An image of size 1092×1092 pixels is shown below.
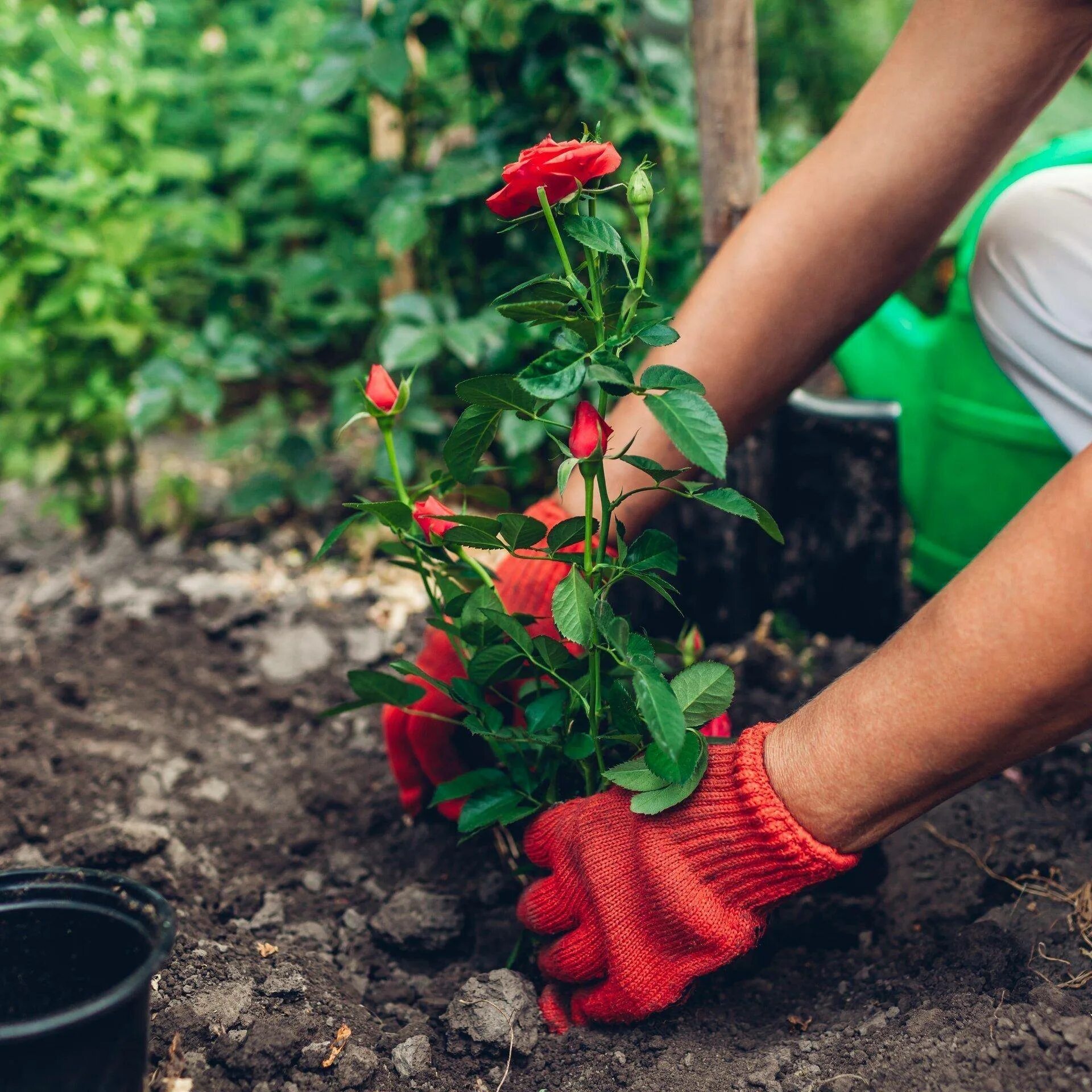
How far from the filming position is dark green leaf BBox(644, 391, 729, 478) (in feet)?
3.07

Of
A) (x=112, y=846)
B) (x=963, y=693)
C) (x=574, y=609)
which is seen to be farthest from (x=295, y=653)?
(x=963, y=693)

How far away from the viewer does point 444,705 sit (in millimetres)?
1412

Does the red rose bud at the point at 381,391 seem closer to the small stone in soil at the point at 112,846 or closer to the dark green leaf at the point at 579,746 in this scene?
the dark green leaf at the point at 579,746

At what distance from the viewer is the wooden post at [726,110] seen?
1849 mm

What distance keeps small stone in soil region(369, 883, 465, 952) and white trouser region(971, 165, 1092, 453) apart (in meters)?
1.14

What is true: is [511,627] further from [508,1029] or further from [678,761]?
[508,1029]

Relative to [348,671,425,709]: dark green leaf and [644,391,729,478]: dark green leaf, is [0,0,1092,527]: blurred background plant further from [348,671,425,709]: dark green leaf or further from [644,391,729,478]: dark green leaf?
[644,391,729,478]: dark green leaf

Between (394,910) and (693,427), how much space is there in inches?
32.2

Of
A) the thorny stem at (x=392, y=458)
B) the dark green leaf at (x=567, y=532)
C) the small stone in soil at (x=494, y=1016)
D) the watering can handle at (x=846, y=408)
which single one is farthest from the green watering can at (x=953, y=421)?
the small stone in soil at (x=494, y=1016)

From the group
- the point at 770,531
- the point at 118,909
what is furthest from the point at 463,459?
the point at 118,909

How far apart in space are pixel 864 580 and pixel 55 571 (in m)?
1.91

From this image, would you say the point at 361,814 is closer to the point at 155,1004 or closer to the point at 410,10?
the point at 155,1004

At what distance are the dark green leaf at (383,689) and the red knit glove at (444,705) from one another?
0.05 meters

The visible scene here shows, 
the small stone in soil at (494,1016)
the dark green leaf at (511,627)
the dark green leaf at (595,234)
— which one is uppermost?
the dark green leaf at (595,234)
